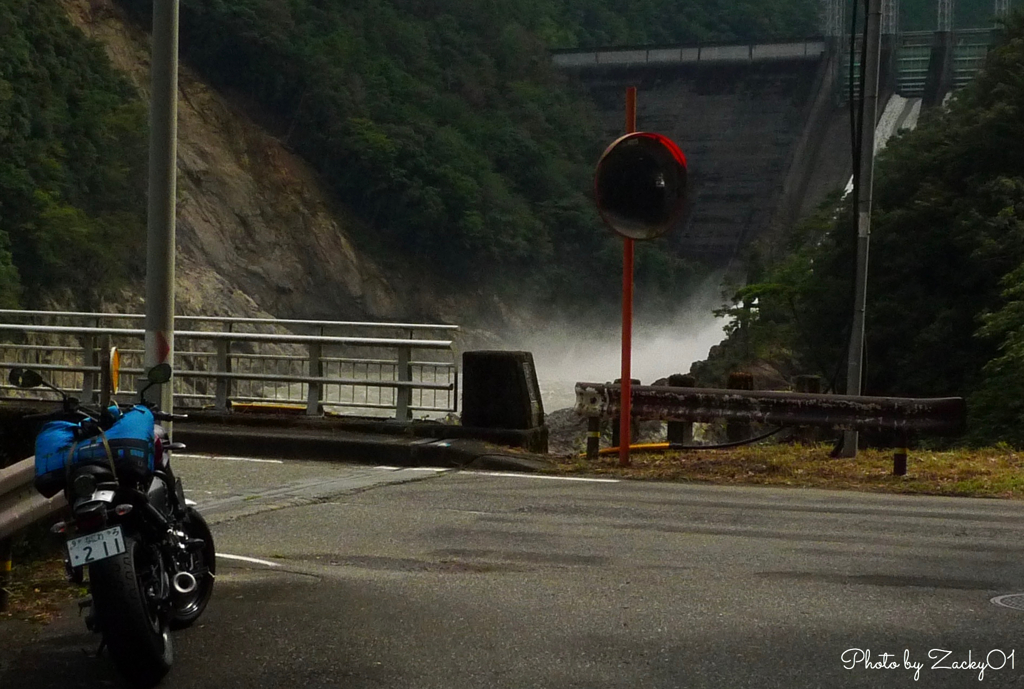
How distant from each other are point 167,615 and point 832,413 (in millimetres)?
8335

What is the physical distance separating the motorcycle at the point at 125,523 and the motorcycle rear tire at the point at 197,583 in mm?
12

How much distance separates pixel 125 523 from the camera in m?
5.66

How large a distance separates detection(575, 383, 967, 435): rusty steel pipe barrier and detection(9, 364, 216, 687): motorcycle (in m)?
7.58

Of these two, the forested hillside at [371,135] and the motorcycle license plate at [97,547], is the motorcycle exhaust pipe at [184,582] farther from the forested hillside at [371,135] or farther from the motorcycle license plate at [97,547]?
the forested hillside at [371,135]

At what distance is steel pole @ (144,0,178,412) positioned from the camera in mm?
8961

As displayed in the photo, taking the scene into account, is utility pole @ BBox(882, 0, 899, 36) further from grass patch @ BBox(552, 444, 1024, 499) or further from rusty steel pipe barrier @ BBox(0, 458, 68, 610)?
rusty steel pipe barrier @ BBox(0, 458, 68, 610)

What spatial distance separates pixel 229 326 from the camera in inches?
701

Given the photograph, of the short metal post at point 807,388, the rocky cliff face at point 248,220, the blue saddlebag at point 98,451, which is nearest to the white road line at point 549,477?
the short metal post at point 807,388

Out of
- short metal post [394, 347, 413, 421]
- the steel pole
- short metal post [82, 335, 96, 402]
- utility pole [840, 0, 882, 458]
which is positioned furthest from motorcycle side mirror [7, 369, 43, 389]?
short metal post [82, 335, 96, 402]

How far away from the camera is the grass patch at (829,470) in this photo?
11.9 m

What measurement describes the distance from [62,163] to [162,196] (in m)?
42.9

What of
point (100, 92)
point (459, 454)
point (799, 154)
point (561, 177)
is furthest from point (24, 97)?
point (799, 154)

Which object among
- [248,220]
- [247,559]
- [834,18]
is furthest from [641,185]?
[834,18]

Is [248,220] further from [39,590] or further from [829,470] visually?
[39,590]
